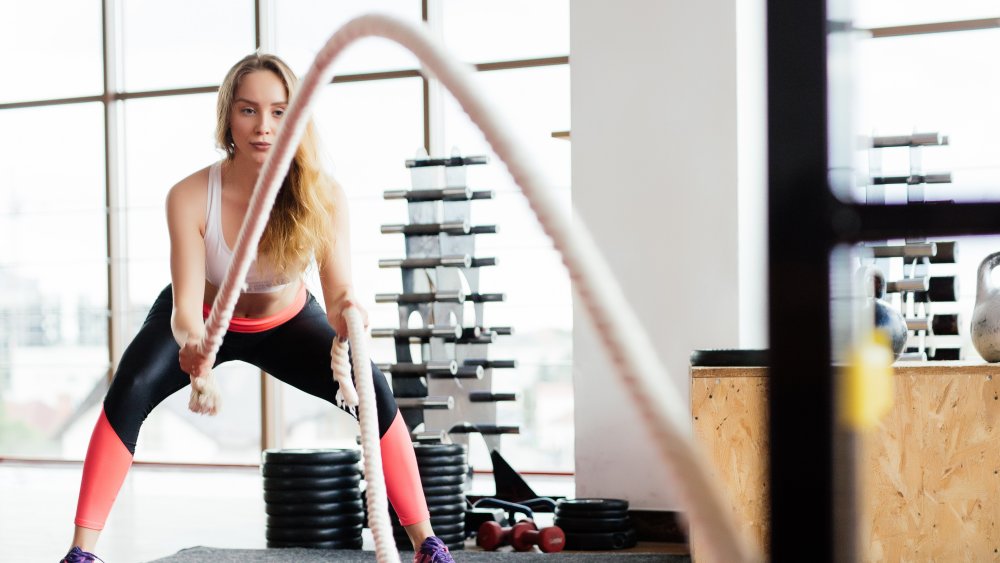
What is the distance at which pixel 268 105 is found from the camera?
245 centimetres

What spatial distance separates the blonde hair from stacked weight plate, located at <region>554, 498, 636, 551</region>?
5.44 ft

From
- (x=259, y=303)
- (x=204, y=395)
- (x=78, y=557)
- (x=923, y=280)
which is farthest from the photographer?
(x=923, y=280)

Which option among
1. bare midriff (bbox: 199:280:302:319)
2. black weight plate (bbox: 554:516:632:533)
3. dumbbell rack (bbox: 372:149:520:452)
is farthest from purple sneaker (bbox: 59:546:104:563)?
dumbbell rack (bbox: 372:149:520:452)

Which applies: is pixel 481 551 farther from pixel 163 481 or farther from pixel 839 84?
pixel 839 84

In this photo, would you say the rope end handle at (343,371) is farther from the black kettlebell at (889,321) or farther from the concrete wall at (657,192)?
the concrete wall at (657,192)

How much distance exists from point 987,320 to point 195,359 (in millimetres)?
2111

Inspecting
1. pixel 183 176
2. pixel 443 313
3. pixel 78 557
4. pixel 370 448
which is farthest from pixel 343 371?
pixel 183 176

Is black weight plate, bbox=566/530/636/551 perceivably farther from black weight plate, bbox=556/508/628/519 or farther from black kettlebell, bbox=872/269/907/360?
black kettlebell, bbox=872/269/907/360

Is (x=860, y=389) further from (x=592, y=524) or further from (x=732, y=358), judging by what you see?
(x=592, y=524)

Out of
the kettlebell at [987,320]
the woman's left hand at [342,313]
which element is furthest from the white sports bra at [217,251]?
the kettlebell at [987,320]

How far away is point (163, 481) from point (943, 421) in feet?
14.4

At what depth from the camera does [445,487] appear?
3758 mm

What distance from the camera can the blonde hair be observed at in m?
2.48

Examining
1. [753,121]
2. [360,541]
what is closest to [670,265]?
[753,121]
